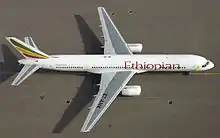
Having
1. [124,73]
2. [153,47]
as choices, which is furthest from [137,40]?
[124,73]

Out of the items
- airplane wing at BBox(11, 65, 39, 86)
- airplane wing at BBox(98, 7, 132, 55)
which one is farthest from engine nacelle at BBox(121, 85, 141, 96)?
airplane wing at BBox(11, 65, 39, 86)

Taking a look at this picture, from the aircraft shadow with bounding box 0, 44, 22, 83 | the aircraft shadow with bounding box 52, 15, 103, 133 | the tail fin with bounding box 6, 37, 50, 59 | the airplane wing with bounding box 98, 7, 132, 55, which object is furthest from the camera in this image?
the aircraft shadow with bounding box 0, 44, 22, 83

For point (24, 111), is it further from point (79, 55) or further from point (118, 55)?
point (118, 55)

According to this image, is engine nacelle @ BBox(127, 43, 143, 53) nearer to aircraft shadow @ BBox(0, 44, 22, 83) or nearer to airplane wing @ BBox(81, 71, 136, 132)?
airplane wing @ BBox(81, 71, 136, 132)

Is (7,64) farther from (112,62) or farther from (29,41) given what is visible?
(112,62)

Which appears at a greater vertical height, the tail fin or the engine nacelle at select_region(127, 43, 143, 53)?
the tail fin

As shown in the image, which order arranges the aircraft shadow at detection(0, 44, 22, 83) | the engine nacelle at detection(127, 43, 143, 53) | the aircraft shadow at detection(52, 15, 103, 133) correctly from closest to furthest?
the aircraft shadow at detection(52, 15, 103, 133) → the engine nacelle at detection(127, 43, 143, 53) → the aircraft shadow at detection(0, 44, 22, 83)

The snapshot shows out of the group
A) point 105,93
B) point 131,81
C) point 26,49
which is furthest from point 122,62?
point 26,49
